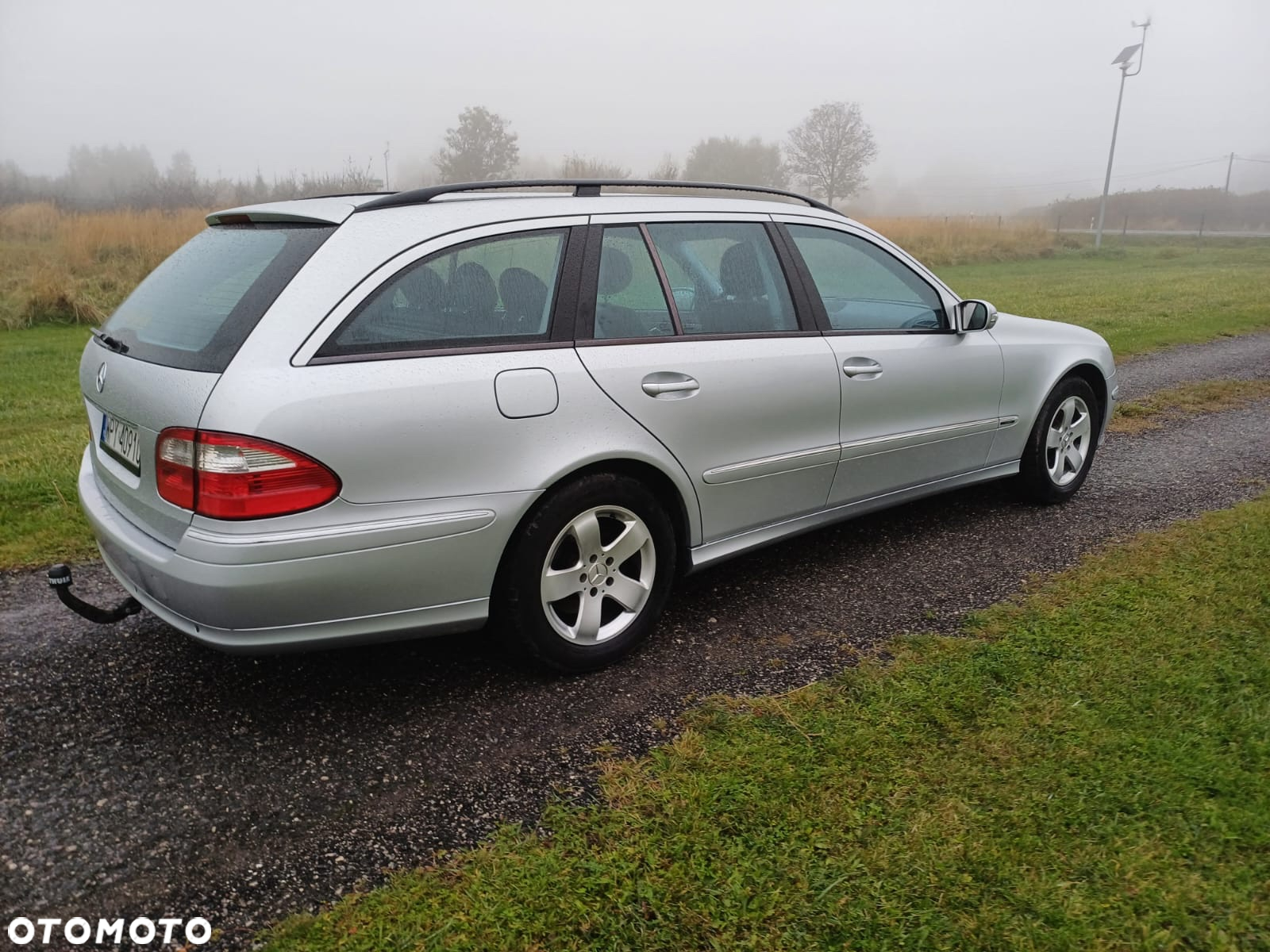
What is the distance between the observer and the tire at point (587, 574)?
10.2 ft

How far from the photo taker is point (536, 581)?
312 cm

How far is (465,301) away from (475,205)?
391 millimetres

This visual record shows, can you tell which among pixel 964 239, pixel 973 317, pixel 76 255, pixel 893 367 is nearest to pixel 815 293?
pixel 893 367

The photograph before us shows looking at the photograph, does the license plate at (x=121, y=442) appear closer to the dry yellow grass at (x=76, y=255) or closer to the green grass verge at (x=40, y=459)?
the green grass verge at (x=40, y=459)

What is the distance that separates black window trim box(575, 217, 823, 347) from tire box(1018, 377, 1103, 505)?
1792 mm

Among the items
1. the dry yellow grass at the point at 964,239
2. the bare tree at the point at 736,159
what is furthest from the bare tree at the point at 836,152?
the dry yellow grass at the point at 964,239

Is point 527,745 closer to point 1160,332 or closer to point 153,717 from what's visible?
point 153,717

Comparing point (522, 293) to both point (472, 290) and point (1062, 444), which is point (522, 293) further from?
point (1062, 444)

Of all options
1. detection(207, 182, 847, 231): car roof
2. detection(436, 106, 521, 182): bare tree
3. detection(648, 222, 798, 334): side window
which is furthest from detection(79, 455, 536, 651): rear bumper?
detection(436, 106, 521, 182): bare tree

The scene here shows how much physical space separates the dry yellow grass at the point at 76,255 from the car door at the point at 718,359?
11671mm

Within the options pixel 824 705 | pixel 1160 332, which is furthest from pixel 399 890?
pixel 1160 332

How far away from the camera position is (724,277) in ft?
12.5

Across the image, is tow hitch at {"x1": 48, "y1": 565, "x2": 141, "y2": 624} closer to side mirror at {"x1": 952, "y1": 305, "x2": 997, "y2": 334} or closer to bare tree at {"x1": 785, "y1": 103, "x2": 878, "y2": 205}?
side mirror at {"x1": 952, "y1": 305, "x2": 997, "y2": 334}

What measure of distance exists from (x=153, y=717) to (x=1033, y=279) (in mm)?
22898
